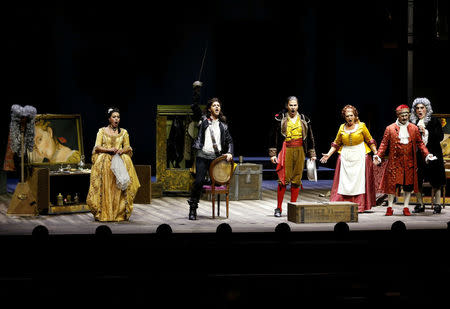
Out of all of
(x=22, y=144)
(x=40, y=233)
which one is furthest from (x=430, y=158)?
(x=22, y=144)

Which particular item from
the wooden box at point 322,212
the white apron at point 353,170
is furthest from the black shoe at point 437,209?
the wooden box at point 322,212

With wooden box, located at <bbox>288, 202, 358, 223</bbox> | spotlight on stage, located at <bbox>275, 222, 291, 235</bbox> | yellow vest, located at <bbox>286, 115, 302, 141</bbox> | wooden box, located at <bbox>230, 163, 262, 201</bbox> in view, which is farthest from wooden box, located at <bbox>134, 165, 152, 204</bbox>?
spotlight on stage, located at <bbox>275, 222, 291, 235</bbox>

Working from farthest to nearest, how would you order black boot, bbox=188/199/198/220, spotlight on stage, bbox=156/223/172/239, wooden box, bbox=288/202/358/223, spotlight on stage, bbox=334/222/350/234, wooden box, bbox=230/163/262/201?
wooden box, bbox=230/163/262/201, black boot, bbox=188/199/198/220, wooden box, bbox=288/202/358/223, spotlight on stage, bbox=334/222/350/234, spotlight on stage, bbox=156/223/172/239

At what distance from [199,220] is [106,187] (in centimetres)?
120

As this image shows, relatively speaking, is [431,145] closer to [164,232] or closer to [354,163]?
[354,163]

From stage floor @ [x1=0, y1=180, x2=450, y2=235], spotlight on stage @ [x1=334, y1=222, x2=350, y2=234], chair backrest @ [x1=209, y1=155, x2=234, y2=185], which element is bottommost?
stage floor @ [x1=0, y1=180, x2=450, y2=235]

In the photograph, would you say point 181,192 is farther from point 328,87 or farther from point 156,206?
point 328,87

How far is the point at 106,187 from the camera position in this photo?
29.8 ft

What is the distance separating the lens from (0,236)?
765 cm

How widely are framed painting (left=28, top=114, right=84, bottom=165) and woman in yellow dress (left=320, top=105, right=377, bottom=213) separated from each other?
350cm

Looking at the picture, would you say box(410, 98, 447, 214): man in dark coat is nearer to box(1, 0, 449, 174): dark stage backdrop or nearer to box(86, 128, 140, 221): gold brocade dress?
box(1, 0, 449, 174): dark stage backdrop

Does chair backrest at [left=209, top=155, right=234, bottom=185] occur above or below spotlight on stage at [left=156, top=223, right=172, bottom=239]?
above

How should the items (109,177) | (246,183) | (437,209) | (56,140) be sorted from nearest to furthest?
(109,177), (437,209), (56,140), (246,183)

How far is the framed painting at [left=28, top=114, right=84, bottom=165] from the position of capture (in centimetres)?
1024
